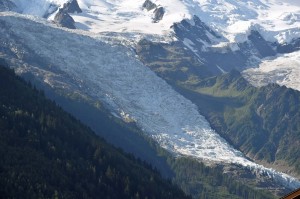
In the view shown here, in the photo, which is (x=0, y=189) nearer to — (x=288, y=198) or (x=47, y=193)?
(x=47, y=193)

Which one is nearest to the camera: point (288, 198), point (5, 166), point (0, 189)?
point (288, 198)

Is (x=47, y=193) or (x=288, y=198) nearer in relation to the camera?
(x=288, y=198)

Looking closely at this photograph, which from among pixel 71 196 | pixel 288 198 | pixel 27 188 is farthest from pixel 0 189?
pixel 288 198

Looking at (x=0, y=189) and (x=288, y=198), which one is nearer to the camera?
(x=288, y=198)

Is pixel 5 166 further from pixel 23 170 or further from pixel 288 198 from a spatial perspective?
pixel 288 198

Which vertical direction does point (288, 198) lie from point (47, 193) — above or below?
above

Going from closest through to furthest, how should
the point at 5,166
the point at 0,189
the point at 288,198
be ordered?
1. the point at 288,198
2. the point at 0,189
3. the point at 5,166

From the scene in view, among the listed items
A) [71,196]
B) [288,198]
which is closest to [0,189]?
[71,196]

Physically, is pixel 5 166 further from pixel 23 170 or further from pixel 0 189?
pixel 0 189

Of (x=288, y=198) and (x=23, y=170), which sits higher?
(x=288, y=198)
